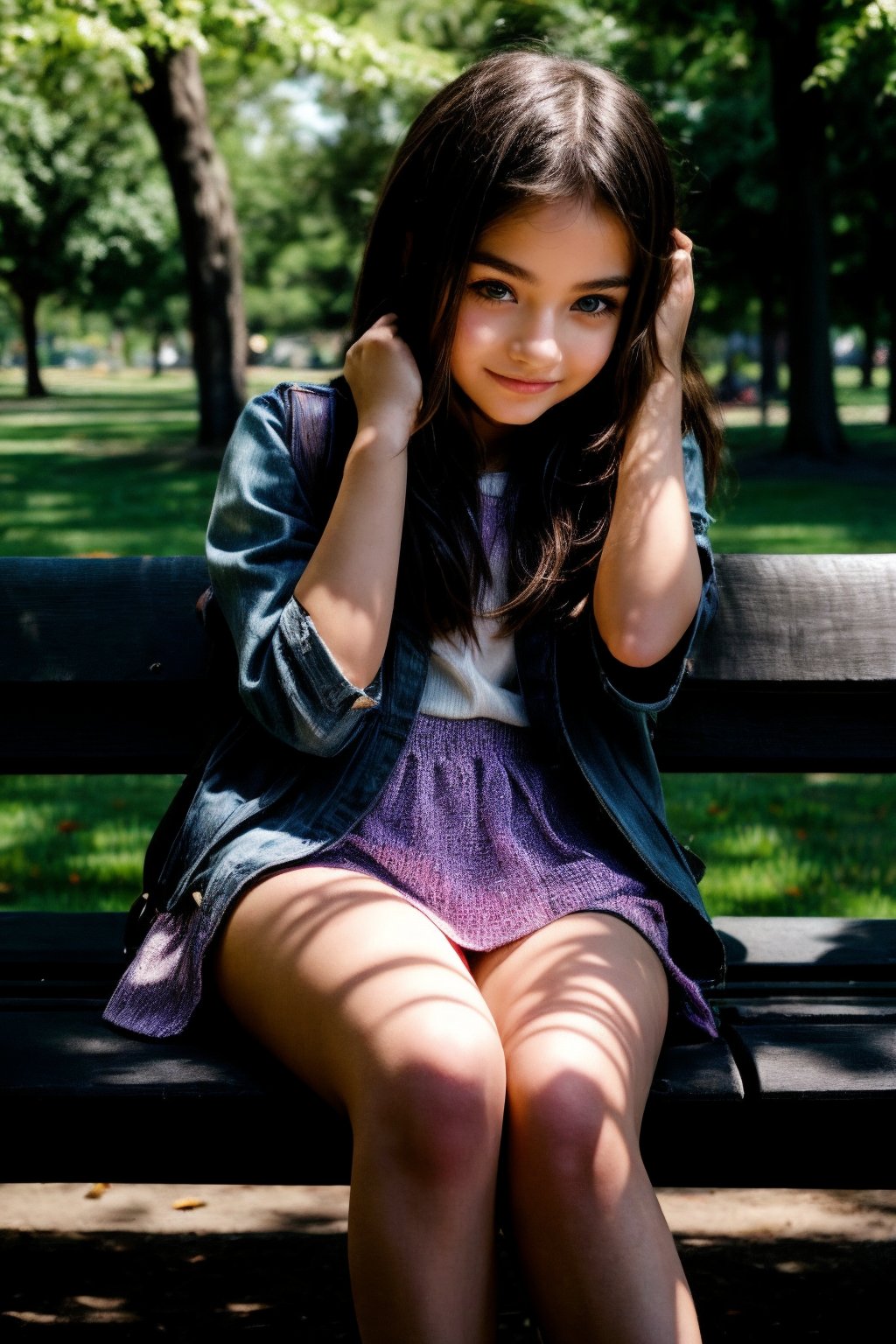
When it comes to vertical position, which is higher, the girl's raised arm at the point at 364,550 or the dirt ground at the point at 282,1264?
the girl's raised arm at the point at 364,550

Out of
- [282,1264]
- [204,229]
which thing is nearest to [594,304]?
[282,1264]

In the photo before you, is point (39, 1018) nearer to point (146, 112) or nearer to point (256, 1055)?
point (256, 1055)

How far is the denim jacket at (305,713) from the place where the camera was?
2199 millimetres

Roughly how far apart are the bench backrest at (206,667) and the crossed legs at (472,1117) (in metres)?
0.82

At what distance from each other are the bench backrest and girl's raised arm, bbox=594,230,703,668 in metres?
0.41

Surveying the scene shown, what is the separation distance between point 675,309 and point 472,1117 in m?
1.27

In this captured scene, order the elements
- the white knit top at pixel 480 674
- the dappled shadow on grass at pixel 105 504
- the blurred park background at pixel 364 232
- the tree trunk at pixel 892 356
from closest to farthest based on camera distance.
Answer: the white knit top at pixel 480 674, the blurred park background at pixel 364 232, the dappled shadow on grass at pixel 105 504, the tree trunk at pixel 892 356

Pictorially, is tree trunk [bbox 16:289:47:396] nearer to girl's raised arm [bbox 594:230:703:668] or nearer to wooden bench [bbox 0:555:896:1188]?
wooden bench [bbox 0:555:896:1188]

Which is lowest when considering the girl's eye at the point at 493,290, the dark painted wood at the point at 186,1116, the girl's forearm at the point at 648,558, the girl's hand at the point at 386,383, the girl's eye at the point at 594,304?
the dark painted wood at the point at 186,1116

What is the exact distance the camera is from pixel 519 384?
7.50 ft

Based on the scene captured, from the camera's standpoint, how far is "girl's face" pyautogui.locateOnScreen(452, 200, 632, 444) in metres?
2.22

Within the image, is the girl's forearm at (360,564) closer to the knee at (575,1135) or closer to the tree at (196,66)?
the knee at (575,1135)

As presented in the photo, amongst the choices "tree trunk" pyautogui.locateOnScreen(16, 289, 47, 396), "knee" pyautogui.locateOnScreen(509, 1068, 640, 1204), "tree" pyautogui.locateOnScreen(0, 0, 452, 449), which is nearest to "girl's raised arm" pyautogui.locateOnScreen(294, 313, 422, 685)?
"knee" pyautogui.locateOnScreen(509, 1068, 640, 1204)

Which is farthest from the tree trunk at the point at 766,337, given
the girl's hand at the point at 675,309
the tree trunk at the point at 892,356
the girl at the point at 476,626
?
the girl at the point at 476,626
